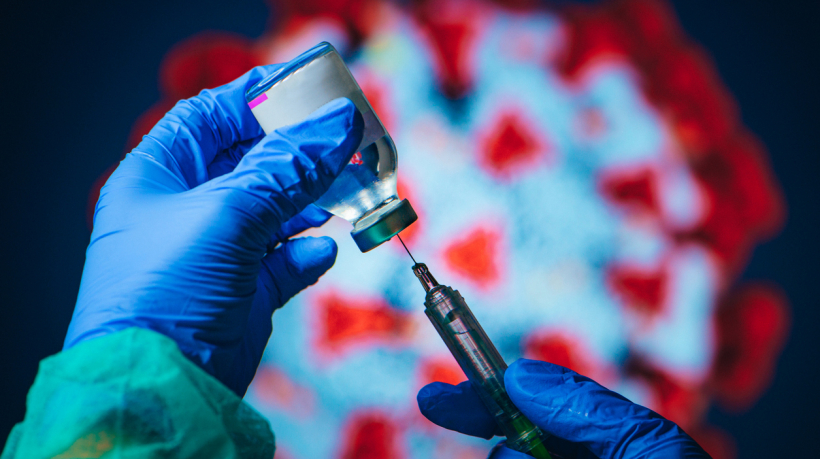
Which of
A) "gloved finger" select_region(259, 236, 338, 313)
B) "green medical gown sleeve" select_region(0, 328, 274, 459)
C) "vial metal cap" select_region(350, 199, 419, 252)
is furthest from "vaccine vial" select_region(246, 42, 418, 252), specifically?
"green medical gown sleeve" select_region(0, 328, 274, 459)

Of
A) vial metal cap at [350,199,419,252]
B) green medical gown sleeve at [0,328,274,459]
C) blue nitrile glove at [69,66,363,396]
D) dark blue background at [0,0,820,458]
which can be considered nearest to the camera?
green medical gown sleeve at [0,328,274,459]

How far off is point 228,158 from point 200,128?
Answer: 11cm

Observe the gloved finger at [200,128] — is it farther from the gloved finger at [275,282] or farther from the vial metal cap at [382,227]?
the vial metal cap at [382,227]

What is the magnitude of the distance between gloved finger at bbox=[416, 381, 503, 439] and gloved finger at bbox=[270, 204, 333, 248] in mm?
456

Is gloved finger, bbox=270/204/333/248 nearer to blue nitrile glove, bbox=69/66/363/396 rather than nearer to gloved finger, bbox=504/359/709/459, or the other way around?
blue nitrile glove, bbox=69/66/363/396

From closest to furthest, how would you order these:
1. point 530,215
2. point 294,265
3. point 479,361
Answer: point 479,361 < point 294,265 < point 530,215

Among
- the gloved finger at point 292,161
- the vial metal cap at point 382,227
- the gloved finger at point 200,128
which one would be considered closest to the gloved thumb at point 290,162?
the gloved finger at point 292,161

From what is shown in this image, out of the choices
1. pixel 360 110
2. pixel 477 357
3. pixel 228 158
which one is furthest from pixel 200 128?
pixel 477 357

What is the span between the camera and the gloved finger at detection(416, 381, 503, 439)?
31.3 inches

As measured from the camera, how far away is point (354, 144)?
676 mm

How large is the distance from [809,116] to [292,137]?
1.37 meters

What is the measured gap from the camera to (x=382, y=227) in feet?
2.26

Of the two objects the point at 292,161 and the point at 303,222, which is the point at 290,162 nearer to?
the point at 292,161

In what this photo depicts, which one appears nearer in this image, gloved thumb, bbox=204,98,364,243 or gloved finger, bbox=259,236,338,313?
gloved thumb, bbox=204,98,364,243
